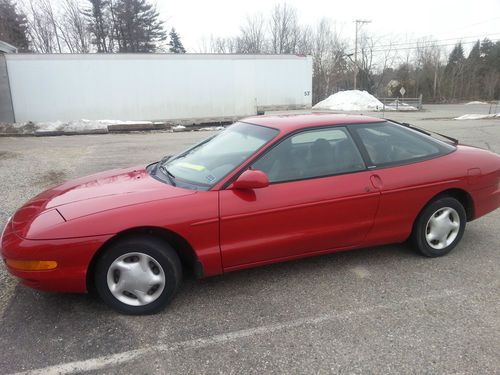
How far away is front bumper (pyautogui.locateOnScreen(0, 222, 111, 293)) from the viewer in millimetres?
2568

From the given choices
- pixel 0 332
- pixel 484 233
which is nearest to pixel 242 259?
pixel 0 332

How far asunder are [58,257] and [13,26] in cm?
4174

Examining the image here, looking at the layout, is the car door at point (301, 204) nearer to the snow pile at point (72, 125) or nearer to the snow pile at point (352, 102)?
the snow pile at point (72, 125)

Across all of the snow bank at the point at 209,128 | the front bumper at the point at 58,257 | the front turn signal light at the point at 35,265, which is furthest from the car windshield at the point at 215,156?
the snow bank at the point at 209,128

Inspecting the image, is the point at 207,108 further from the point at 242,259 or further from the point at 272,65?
the point at 242,259

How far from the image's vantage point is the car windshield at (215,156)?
3145 mm

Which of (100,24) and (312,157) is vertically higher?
(100,24)

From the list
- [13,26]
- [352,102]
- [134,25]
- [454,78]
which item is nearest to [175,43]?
[134,25]

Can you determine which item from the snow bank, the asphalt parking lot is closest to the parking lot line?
the asphalt parking lot

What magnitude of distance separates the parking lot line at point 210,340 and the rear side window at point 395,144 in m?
1.18

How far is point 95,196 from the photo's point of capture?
3.01m

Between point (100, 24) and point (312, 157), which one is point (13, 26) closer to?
point (100, 24)

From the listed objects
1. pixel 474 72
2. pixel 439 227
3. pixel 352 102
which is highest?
pixel 474 72

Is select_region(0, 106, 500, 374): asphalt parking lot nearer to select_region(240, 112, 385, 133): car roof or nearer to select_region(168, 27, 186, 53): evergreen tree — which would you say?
select_region(240, 112, 385, 133): car roof
